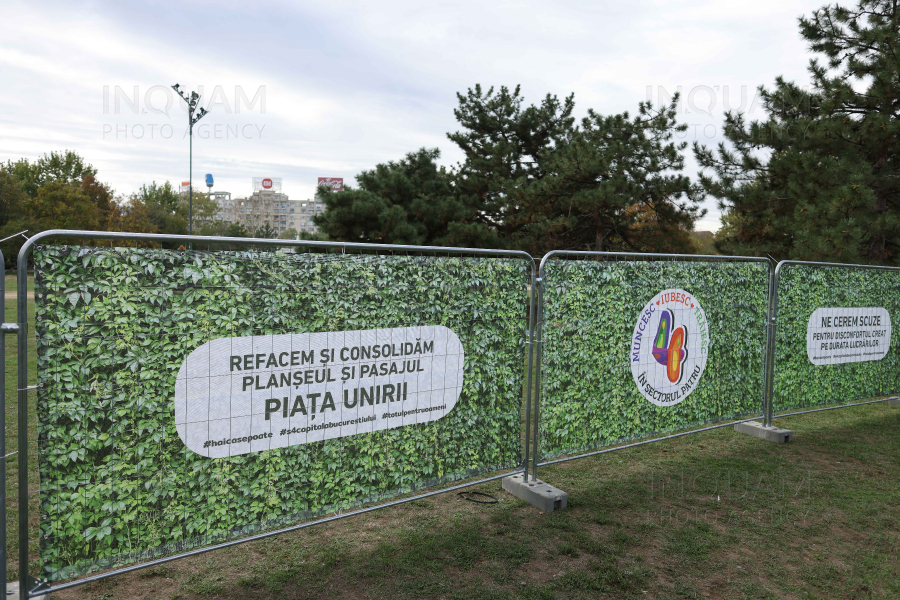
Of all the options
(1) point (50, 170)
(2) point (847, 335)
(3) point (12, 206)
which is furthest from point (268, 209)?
(2) point (847, 335)

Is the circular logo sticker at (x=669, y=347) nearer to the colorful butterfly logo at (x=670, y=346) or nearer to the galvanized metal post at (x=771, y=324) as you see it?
the colorful butterfly logo at (x=670, y=346)

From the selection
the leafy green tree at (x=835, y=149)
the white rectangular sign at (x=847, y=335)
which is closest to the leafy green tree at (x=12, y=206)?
the leafy green tree at (x=835, y=149)

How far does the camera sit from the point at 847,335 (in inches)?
285

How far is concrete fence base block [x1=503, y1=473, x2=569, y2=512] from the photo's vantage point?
464 centimetres

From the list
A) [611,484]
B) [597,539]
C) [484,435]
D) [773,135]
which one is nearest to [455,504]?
[484,435]

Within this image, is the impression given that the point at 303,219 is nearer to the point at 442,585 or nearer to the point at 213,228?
the point at 213,228

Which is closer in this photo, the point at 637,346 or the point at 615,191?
the point at 637,346

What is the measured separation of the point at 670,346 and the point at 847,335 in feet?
11.3

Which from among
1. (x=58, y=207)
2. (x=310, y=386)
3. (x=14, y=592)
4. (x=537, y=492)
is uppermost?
(x=58, y=207)

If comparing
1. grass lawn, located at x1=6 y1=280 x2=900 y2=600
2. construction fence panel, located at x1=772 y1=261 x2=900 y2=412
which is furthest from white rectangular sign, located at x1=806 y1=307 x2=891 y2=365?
grass lawn, located at x1=6 y1=280 x2=900 y2=600

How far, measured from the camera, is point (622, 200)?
18656 mm

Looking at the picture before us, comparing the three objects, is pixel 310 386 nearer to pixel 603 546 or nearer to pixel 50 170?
pixel 603 546

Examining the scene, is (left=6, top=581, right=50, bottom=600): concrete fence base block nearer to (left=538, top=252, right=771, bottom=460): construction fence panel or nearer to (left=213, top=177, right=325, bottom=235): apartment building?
(left=538, top=252, right=771, bottom=460): construction fence panel

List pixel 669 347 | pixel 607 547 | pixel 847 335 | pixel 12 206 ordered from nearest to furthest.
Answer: pixel 607 547
pixel 669 347
pixel 847 335
pixel 12 206
